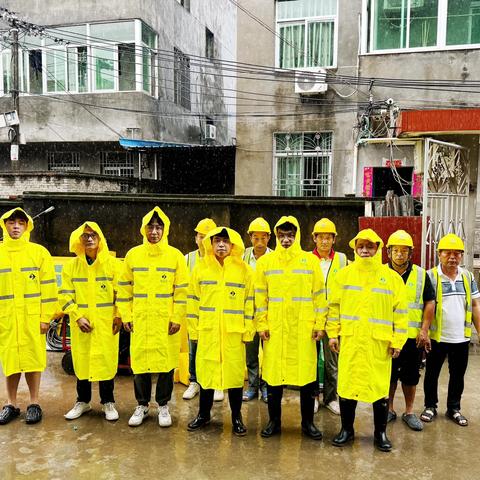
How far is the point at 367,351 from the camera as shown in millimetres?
Result: 3979

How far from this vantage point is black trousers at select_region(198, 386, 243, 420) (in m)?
4.35

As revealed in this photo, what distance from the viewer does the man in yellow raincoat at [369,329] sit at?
3.97 metres

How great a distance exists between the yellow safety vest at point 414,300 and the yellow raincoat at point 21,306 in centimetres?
328

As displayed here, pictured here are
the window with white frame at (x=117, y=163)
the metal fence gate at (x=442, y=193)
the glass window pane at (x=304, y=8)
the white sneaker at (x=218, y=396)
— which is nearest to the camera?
the white sneaker at (x=218, y=396)

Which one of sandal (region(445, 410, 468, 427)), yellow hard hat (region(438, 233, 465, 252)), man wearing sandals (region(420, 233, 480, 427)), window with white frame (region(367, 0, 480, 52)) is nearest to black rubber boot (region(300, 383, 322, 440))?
man wearing sandals (region(420, 233, 480, 427))

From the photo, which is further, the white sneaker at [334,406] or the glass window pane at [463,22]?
the glass window pane at [463,22]

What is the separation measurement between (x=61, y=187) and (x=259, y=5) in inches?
248

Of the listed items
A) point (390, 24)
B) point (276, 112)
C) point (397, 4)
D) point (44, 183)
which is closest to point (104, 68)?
point (44, 183)

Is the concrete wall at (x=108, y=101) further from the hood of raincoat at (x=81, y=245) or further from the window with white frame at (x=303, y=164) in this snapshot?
the hood of raincoat at (x=81, y=245)

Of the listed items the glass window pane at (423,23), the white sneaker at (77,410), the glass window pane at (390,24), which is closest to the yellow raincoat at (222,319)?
the white sneaker at (77,410)

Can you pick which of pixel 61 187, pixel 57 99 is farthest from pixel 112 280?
pixel 57 99

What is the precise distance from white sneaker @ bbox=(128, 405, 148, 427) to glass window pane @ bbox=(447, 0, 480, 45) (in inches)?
396

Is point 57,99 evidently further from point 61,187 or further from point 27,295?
point 27,295

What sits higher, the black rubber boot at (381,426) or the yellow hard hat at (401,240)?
the yellow hard hat at (401,240)
